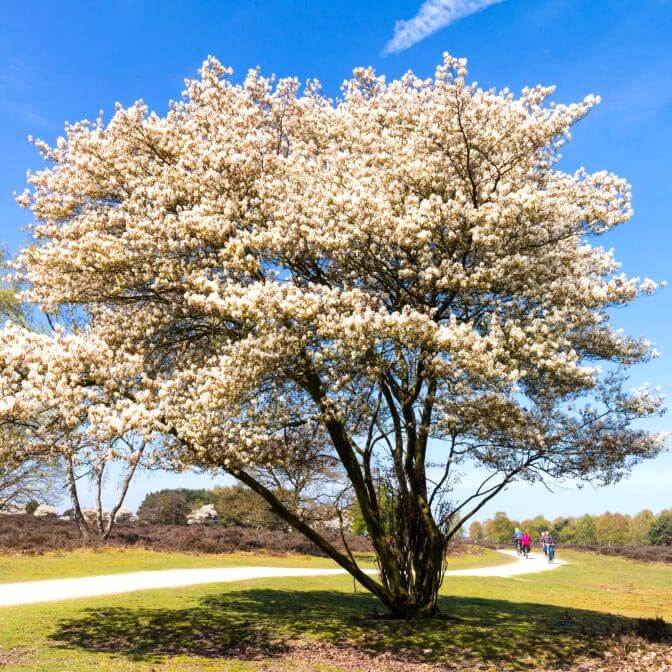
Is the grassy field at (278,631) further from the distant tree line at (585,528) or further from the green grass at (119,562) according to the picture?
the distant tree line at (585,528)

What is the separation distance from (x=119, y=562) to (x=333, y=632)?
55.8ft

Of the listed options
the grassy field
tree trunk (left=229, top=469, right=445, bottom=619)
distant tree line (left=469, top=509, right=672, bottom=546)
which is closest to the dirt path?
the grassy field

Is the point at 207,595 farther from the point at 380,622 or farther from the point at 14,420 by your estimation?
the point at 14,420

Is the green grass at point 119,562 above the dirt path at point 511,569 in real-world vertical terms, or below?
above

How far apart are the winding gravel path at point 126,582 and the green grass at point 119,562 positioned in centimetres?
143

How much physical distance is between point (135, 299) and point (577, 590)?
73.4 feet

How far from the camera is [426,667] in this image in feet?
40.5

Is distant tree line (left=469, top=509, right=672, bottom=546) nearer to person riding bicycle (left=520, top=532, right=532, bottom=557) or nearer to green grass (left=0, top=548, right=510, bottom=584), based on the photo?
person riding bicycle (left=520, top=532, right=532, bottom=557)

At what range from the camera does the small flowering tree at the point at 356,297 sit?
13.6 meters

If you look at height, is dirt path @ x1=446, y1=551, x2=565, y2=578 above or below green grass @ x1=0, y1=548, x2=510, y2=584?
below

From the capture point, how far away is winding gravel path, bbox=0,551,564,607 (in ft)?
63.0

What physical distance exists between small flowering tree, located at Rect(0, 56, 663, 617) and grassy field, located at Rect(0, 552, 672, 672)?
1.92m

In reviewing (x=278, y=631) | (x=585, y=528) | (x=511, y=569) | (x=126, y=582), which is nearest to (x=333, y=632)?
(x=278, y=631)

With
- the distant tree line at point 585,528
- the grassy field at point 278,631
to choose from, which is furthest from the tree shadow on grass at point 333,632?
the distant tree line at point 585,528
